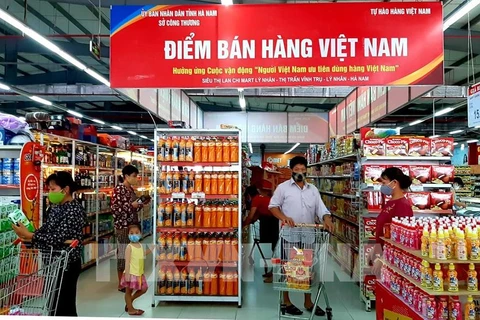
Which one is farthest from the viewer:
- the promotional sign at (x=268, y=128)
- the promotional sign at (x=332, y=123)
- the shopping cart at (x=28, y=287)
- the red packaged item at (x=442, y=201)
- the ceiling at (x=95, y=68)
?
the promotional sign at (x=268, y=128)

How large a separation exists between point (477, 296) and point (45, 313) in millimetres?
3250

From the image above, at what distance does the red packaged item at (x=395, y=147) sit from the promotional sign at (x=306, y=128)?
29.1 feet

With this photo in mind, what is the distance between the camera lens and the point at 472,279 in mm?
3043

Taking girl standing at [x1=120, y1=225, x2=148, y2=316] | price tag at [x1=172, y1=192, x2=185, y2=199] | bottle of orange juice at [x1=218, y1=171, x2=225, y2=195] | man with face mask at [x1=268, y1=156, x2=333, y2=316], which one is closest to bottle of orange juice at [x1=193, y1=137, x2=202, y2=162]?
bottle of orange juice at [x1=218, y1=171, x2=225, y2=195]

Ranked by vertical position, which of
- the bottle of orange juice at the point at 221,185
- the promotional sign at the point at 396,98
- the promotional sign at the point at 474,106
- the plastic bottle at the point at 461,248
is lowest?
the plastic bottle at the point at 461,248

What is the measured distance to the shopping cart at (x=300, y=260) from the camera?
4508mm

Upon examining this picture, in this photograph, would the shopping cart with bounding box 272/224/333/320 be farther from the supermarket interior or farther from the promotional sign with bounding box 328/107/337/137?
the promotional sign with bounding box 328/107/337/137

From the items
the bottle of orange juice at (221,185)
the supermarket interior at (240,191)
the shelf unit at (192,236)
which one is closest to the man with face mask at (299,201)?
the supermarket interior at (240,191)

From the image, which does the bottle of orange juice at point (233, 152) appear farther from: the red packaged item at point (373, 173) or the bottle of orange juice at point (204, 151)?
the red packaged item at point (373, 173)

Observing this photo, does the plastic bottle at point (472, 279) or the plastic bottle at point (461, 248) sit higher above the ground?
the plastic bottle at point (461, 248)

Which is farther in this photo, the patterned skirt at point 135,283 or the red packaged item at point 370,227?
the red packaged item at point 370,227

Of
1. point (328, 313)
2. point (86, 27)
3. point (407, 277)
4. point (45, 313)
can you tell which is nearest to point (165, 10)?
point (45, 313)

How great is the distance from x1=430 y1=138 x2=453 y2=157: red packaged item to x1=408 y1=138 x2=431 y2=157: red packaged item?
70 millimetres

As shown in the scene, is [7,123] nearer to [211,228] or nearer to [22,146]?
[22,146]
